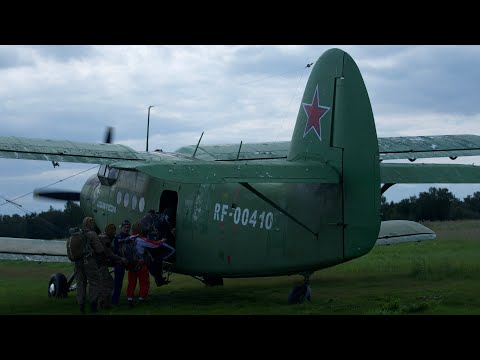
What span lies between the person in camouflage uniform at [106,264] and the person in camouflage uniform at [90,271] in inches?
3.8

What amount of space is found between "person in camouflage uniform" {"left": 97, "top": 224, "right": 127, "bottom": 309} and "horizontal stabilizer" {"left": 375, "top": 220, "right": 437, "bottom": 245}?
276 inches

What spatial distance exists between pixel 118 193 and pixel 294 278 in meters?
5.13

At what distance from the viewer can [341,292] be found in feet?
42.8

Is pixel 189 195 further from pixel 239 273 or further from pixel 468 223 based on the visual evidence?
pixel 468 223

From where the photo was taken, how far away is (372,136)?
10.3 meters

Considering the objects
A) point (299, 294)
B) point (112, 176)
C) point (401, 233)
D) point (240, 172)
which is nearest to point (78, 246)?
point (240, 172)

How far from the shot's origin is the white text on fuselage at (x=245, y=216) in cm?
1075

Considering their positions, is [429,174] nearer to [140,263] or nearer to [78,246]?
[140,263]

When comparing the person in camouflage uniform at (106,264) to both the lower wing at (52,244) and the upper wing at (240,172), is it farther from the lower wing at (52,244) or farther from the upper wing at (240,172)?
the lower wing at (52,244)

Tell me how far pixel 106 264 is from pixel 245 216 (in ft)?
8.96

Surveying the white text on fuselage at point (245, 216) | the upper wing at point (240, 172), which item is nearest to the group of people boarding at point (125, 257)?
the white text on fuselage at point (245, 216)
